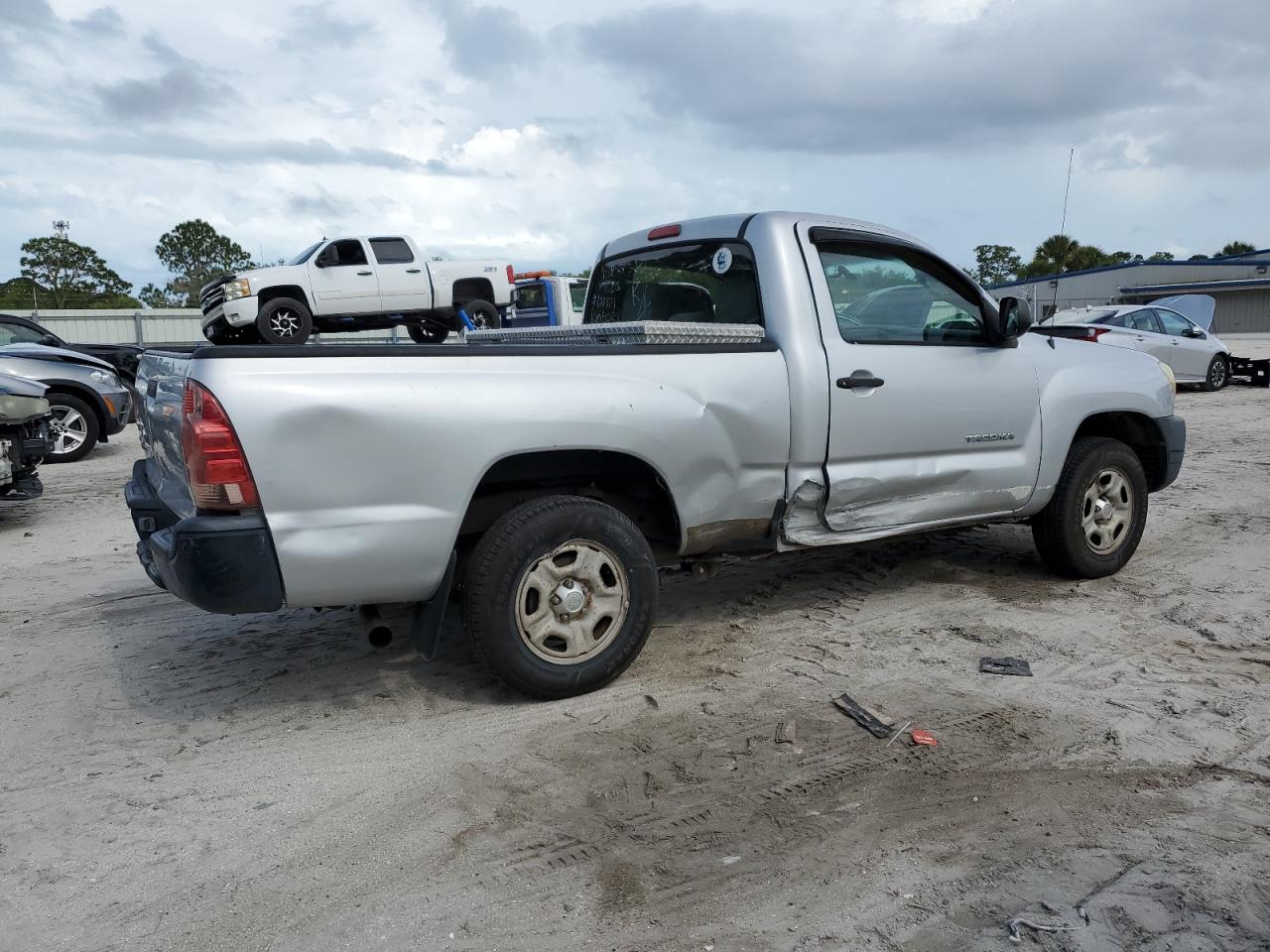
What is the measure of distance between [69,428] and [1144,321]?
16.1 metres

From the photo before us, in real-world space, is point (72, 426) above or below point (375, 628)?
below

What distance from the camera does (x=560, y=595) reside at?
4055mm

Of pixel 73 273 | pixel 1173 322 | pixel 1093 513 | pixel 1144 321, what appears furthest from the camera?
pixel 73 273

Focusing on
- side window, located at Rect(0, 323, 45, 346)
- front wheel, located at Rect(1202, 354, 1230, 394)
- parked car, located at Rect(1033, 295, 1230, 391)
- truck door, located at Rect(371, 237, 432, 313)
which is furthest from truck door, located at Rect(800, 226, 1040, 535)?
front wheel, located at Rect(1202, 354, 1230, 394)

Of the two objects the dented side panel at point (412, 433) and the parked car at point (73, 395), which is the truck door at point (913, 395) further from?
the parked car at point (73, 395)

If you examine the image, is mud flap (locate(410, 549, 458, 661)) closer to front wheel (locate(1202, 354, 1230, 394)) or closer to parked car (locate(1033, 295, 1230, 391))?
parked car (locate(1033, 295, 1230, 391))

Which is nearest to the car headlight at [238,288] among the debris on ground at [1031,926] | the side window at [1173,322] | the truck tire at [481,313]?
the truck tire at [481,313]

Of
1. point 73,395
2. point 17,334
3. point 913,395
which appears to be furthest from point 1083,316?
point 17,334

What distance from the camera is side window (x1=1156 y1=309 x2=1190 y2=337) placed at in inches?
690

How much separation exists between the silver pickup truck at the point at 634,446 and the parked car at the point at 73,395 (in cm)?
859

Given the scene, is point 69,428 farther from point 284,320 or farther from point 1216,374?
point 1216,374

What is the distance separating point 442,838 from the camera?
3.19m

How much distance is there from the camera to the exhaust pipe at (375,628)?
4023mm

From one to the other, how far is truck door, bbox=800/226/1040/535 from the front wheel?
14.8 meters
